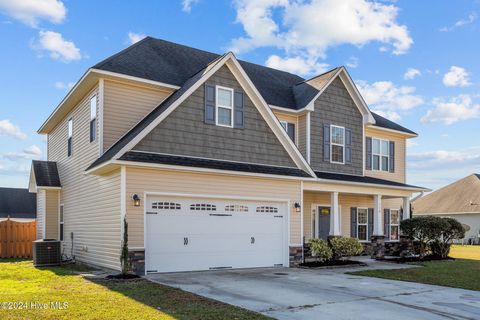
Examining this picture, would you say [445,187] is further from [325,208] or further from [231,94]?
[231,94]

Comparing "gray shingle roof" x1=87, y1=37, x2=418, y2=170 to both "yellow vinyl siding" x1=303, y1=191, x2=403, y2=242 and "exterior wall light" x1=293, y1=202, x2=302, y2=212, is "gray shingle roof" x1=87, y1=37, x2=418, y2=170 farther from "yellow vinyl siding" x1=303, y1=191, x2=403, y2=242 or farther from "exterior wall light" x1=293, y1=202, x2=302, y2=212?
"exterior wall light" x1=293, y1=202, x2=302, y2=212

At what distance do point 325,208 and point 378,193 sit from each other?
2.54 m

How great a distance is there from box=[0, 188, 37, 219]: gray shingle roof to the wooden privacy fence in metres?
27.8

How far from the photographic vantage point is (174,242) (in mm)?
14102

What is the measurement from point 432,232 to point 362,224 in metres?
3.82

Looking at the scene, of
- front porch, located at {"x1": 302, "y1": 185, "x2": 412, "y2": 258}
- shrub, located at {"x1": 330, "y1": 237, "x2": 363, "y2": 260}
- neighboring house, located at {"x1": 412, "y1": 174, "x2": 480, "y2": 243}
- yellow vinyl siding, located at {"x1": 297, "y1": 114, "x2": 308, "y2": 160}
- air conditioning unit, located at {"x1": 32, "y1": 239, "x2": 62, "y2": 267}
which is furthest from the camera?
neighboring house, located at {"x1": 412, "y1": 174, "x2": 480, "y2": 243}

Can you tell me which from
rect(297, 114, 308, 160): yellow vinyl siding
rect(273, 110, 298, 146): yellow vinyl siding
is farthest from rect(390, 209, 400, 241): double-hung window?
rect(273, 110, 298, 146): yellow vinyl siding

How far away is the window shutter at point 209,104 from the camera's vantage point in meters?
15.3

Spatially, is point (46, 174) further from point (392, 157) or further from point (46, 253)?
point (392, 157)

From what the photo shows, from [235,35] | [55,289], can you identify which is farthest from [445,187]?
[55,289]

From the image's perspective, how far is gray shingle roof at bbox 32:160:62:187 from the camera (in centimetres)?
2062

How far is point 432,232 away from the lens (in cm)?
2006

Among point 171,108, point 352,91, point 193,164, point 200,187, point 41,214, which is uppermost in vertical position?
point 352,91

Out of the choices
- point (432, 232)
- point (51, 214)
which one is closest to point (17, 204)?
point (51, 214)
